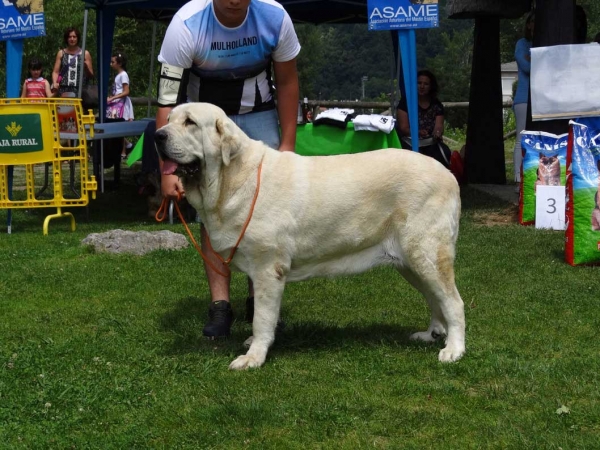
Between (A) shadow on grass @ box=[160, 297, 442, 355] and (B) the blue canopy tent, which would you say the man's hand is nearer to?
(A) shadow on grass @ box=[160, 297, 442, 355]

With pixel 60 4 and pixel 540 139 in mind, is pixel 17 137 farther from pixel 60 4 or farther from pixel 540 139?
pixel 60 4

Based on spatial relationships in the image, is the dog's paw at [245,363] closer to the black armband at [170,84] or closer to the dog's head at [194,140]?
the dog's head at [194,140]

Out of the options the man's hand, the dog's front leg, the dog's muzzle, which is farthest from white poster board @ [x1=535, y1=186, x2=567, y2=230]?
the dog's muzzle

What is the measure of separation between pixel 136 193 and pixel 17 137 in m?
3.94

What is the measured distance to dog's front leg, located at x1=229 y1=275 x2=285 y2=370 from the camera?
463 cm

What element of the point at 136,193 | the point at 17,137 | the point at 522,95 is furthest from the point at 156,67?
the point at 17,137

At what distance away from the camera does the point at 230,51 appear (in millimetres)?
4988

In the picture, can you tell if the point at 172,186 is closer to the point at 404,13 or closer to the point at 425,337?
the point at 425,337

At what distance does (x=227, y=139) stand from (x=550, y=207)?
16.8 ft

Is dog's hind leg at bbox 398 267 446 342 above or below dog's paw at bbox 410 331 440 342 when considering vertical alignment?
above

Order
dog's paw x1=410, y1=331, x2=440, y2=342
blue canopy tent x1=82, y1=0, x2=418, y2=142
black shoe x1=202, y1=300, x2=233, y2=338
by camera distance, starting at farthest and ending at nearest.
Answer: blue canopy tent x1=82, y1=0, x2=418, y2=142, black shoe x1=202, y1=300, x2=233, y2=338, dog's paw x1=410, y1=331, x2=440, y2=342

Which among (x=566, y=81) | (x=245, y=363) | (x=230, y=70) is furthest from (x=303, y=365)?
(x=566, y=81)

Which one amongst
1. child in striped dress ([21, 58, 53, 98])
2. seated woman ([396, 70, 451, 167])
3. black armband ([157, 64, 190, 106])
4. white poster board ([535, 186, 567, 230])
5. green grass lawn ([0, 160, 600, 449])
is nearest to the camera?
green grass lawn ([0, 160, 600, 449])

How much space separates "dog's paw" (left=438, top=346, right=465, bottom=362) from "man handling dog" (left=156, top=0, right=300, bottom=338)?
132 cm
